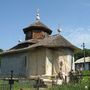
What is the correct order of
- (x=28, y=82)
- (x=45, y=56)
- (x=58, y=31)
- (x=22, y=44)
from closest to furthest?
(x=28, y=82) → (x=45, y=56) → (x=58, y=31) → (x=22, y=44)

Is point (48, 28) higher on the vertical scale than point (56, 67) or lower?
higher

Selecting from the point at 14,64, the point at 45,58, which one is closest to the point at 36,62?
the point at 45,58

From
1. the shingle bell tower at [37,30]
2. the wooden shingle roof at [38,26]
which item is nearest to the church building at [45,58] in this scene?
the shingle bell tower at [37,30]

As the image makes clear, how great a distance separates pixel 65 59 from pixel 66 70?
1.22 meters

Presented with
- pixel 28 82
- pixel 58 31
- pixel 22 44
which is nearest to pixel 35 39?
pixel 22 44

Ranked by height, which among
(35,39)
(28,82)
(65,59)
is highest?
(35,39)

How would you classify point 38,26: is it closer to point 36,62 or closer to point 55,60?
point 36,62

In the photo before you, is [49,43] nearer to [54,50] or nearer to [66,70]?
[54,50]

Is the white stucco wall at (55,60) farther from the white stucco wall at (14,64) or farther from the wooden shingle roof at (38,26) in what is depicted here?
the wooden shingle roof at (38,26)

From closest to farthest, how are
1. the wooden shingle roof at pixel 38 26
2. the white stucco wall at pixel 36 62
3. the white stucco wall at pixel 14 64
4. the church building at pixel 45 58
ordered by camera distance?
the church building at pixel 45 58
the white stucco wall at pixel 36 62
the white stucco wall at pixel 14 64
the wooden shingle roof at pixel 38 26

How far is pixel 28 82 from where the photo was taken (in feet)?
86.4

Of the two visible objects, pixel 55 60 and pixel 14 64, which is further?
pixel 14 64

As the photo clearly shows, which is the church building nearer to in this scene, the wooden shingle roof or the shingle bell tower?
the shingle bell tower

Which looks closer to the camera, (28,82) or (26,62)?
(28,82)
